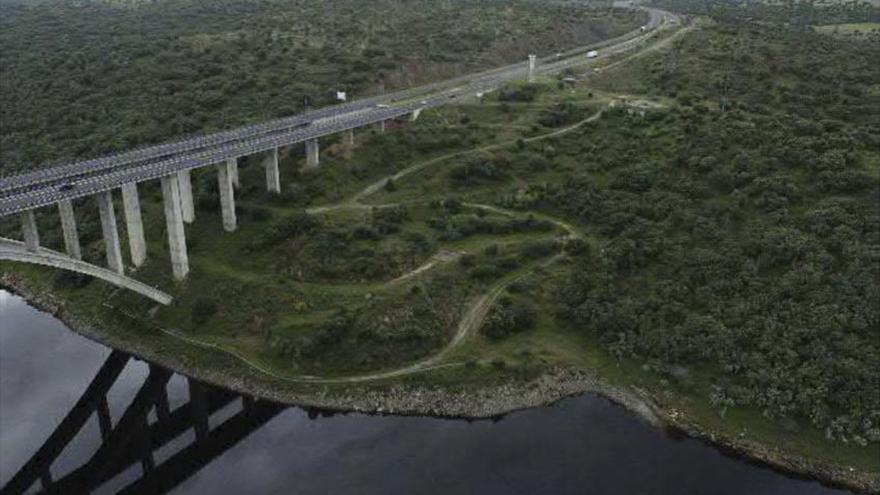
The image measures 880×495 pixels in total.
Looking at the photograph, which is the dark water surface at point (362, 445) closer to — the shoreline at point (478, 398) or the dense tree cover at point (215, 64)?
the shoreline at point (478, 398)

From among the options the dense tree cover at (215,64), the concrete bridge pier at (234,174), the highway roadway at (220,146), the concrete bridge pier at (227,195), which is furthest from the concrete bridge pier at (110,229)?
the dense tree cover at (215,64)

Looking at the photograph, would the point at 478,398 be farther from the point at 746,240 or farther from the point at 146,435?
the point at 746,240

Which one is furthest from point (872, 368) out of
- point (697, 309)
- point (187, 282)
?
point (187, 282)

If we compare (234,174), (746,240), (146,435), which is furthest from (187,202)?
(746,240)

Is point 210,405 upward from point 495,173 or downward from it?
downward

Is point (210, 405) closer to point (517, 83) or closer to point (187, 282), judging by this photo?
point (187, 282)

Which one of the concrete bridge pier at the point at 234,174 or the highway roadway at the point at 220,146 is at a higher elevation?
the highway roadway at the point at 220,146
